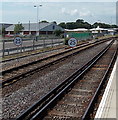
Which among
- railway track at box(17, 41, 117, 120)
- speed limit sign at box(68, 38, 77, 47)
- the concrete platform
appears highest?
speed limit sign at box(68, 38, 77, 47)

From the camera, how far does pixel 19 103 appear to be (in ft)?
29.0

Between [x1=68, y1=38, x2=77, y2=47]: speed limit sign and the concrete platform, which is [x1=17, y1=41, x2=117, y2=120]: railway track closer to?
the concrete platform

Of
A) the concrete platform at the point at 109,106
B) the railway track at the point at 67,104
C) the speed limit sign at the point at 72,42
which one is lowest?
the railway track at the point at 67,104

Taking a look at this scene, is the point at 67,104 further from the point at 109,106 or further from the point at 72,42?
the point at 72,42

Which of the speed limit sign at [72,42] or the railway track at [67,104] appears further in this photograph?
the speed limit sign at [72,42]

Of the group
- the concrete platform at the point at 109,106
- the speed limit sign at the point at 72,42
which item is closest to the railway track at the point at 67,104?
the concrete platform at the point at 109,106

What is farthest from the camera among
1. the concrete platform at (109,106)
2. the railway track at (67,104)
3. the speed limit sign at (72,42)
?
the speed limit sign at (72,42)

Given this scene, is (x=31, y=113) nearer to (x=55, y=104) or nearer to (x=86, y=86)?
(x=55, y=104)

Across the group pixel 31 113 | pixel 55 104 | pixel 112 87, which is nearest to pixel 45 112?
pixel 31 113

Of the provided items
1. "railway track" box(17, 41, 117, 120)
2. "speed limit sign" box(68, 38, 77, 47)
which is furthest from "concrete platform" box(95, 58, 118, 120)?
"speed limit sign" box(68, 38, 77, 47)

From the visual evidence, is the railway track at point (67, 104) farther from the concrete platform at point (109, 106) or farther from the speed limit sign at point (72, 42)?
the speed limit sign at point (72, 42)

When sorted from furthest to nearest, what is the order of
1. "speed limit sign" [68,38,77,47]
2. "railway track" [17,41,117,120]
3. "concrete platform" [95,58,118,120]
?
"speed limit sign" [68,38,77,47]
"railway track" [17,41,117,120]
"concrete platform" [95,58,118,120]

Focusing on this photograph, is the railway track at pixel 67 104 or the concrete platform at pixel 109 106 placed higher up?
the concrete platform at pixel 109 106

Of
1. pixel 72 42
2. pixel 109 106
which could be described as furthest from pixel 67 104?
pixel 72 42
